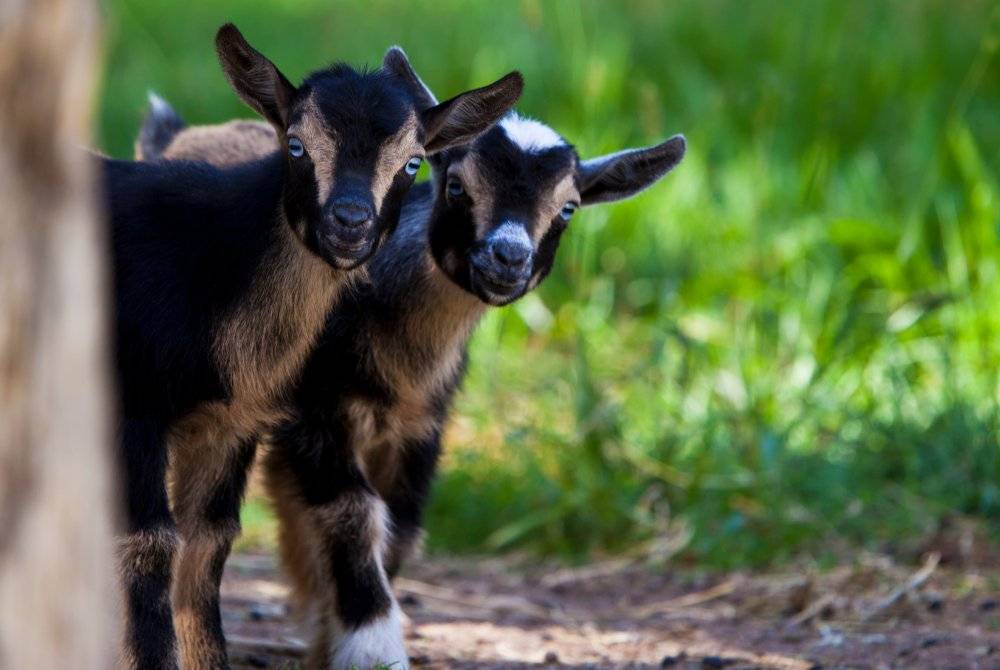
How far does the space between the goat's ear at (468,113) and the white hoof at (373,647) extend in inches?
60.8

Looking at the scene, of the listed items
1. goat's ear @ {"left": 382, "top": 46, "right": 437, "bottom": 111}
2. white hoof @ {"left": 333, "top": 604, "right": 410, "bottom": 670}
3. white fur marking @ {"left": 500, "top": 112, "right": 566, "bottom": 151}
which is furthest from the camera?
goat's ear @ {"left": 382, "top": 46, "right": 437, "bottom": 111}

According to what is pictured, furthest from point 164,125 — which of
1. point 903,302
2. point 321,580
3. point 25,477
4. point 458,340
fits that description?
point 25,477

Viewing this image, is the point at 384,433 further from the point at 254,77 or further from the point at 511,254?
the point at 254,77

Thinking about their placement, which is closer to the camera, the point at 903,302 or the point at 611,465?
the point at 611,465

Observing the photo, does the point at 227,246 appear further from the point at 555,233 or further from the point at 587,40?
the point at 587,40

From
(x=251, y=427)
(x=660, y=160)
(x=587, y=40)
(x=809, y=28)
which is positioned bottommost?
(x=251, y=427)

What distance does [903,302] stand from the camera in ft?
27.2

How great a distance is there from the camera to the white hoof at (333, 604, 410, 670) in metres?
5.05

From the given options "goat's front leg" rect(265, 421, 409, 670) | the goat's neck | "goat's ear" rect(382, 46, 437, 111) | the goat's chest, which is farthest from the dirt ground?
"goat's ear" rect(382, 46, 437, 111)

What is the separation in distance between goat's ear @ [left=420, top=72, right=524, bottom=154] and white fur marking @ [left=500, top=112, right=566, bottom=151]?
0.33 metres

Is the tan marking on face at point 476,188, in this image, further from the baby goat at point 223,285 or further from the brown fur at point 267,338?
the brown fur at point 267,338

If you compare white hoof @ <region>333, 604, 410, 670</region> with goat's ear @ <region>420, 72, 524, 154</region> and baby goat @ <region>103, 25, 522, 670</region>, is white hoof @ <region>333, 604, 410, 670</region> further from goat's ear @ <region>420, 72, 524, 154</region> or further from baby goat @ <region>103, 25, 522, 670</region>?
goat's ear @ <region>420, 72, 524, 154</region>

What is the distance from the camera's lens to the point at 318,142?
4.57 m

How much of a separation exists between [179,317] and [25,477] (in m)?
2.27
